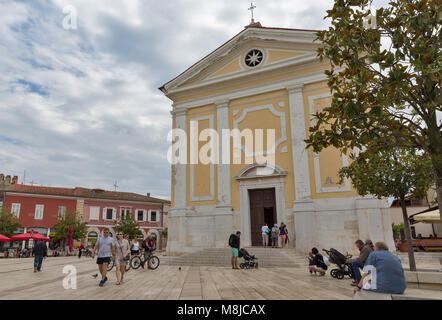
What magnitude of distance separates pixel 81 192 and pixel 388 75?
4040 centimetres

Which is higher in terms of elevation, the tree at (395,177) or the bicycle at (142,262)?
the tree at (395,177)

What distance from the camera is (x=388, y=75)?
4758mm

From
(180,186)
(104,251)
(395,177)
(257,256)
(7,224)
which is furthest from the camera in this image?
(7,224)

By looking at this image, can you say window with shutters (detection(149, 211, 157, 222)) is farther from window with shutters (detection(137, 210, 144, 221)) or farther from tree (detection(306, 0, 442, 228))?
tree (detection(306, 0, 442, 228))

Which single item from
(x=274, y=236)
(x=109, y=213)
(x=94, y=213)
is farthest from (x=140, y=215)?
(x=274, y=236)

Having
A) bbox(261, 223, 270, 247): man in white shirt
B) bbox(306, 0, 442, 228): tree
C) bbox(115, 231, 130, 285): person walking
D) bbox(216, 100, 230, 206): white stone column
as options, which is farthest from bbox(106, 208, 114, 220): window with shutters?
bbox(306, 0, 442, 228): tree

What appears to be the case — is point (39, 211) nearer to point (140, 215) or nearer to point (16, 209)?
point (16, 209)

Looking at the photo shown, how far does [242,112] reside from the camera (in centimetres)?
1830

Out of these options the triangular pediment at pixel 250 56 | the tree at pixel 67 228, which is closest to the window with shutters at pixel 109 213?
the tree at pixel 67 228

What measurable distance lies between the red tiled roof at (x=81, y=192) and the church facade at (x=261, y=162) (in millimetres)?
23293

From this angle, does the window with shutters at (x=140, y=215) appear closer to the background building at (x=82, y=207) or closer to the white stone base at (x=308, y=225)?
the background building at (x=82, y=207)

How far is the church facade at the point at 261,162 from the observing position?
14.9m
